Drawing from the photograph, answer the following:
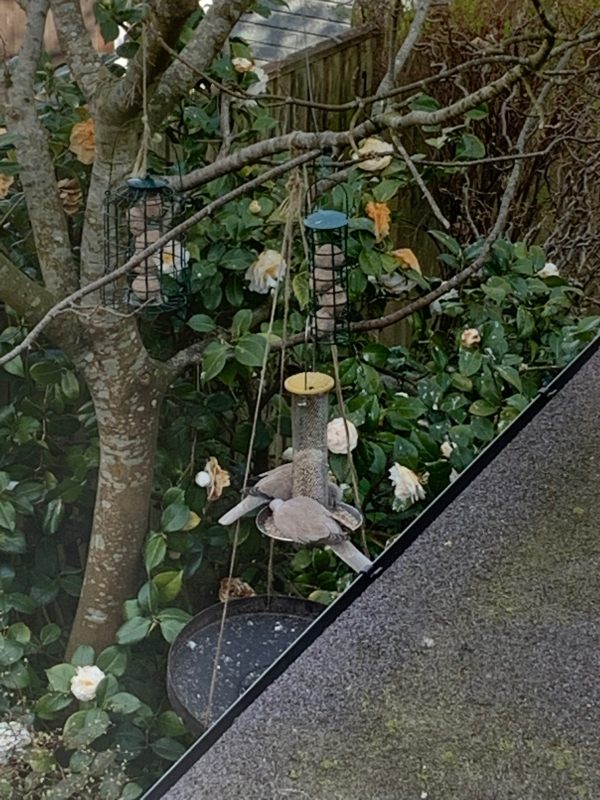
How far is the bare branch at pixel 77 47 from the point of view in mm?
1364

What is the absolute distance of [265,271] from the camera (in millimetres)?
1593

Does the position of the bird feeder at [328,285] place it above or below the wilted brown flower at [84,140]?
below

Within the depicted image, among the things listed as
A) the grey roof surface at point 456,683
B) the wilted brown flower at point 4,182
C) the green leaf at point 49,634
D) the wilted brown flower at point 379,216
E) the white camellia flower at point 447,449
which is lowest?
the grey roof surface at point 456,683

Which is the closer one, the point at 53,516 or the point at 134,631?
the point at 134,631

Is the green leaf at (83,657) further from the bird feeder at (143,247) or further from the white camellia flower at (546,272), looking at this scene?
the white camellia flower at (546,272)

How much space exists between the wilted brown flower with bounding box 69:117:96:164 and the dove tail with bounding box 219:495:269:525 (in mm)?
661

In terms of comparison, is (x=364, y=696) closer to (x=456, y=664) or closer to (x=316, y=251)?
(x=456, y=664)

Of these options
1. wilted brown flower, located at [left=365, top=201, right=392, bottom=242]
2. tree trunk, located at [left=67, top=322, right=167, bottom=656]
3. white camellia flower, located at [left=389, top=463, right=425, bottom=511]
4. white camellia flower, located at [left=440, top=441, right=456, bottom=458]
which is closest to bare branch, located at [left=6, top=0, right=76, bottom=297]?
tree trunk, located at [left=67, top=322, right=167, bottom=656]

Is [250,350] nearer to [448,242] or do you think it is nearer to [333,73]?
[448,242]

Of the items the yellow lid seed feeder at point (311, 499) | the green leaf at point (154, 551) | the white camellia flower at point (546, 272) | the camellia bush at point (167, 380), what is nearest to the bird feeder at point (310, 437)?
the yellow lid seed feeder at point (311, 499)

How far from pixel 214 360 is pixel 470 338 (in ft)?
2.05

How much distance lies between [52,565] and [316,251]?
0.79 meters

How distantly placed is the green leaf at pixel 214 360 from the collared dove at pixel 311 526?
38 cm

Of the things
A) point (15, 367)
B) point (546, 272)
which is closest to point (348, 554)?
point (15, 367)
